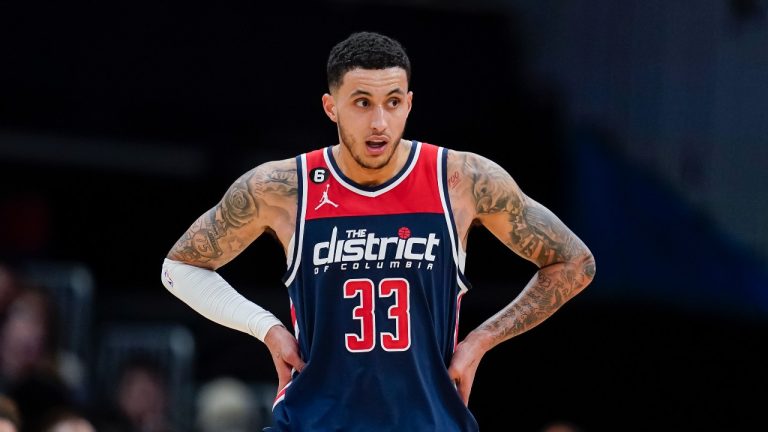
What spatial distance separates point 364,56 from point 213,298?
128cm

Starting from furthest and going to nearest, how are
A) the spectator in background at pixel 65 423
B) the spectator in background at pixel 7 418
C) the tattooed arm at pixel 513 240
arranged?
the spectator in background at pixel 65 423 → the spectator in background at pixel 7 418 → the tattooed arm at pixel 513 240

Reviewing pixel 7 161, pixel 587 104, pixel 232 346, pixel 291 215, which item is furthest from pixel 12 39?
pixel 291 215

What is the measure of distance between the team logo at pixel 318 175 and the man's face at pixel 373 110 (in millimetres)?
209

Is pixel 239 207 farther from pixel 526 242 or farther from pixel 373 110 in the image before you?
pixel 526 242

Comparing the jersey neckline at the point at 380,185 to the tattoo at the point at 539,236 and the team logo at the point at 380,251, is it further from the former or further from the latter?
the tattoo at the point at 539,236

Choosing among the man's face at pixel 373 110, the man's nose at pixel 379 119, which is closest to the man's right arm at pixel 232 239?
the man's face at pixel 373 110

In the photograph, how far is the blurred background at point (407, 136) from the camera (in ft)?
38.0

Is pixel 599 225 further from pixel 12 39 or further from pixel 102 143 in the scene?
pixel 12 39

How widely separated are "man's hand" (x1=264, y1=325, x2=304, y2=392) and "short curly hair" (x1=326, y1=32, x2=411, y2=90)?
3.50 feet

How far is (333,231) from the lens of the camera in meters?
5.43

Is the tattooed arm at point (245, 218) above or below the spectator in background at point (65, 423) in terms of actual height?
above

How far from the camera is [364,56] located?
17.6 ft

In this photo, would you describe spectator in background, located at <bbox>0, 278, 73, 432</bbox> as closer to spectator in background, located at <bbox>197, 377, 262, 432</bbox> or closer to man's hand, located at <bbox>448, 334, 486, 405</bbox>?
spectator in background, located at <bbox>197, 377, 262, 432</bbox>

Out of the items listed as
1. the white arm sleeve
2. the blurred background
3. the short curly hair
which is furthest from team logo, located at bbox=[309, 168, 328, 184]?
the blurred background
